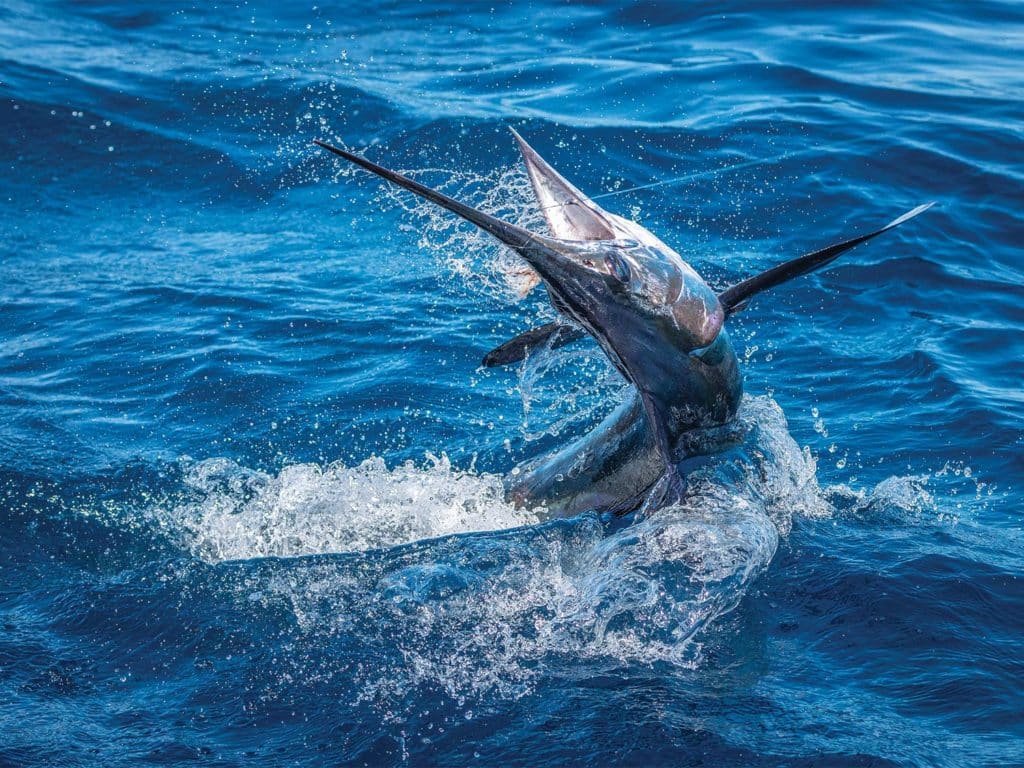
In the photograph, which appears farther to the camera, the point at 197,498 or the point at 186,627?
the point at 197,498

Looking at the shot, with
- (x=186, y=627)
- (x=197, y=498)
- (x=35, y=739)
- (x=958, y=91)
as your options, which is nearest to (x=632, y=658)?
(x=186, y=627)

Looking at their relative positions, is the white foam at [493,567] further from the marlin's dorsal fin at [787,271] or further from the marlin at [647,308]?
the marlin's dorsal fin at [787,271]

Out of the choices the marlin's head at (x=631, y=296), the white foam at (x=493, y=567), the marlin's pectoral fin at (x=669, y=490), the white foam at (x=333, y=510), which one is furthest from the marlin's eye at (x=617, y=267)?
the white foam at (x=333, y=510)

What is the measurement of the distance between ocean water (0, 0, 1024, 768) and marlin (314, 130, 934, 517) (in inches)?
12.4

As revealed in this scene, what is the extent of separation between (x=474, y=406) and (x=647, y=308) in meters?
3.13

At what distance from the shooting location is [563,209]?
15.5 ft

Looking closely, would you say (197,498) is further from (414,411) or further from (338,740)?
(338,740)

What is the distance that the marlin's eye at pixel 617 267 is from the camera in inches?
179

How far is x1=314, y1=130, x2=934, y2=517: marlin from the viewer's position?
14.9 feet

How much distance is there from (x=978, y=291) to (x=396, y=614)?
5.96 m

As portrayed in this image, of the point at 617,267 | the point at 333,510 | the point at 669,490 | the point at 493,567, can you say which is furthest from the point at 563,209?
the point at 333,510

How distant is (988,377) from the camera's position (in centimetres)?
780

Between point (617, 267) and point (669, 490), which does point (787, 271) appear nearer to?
point (617, 267)

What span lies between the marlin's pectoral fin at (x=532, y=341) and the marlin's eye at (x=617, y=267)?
1.84ft
